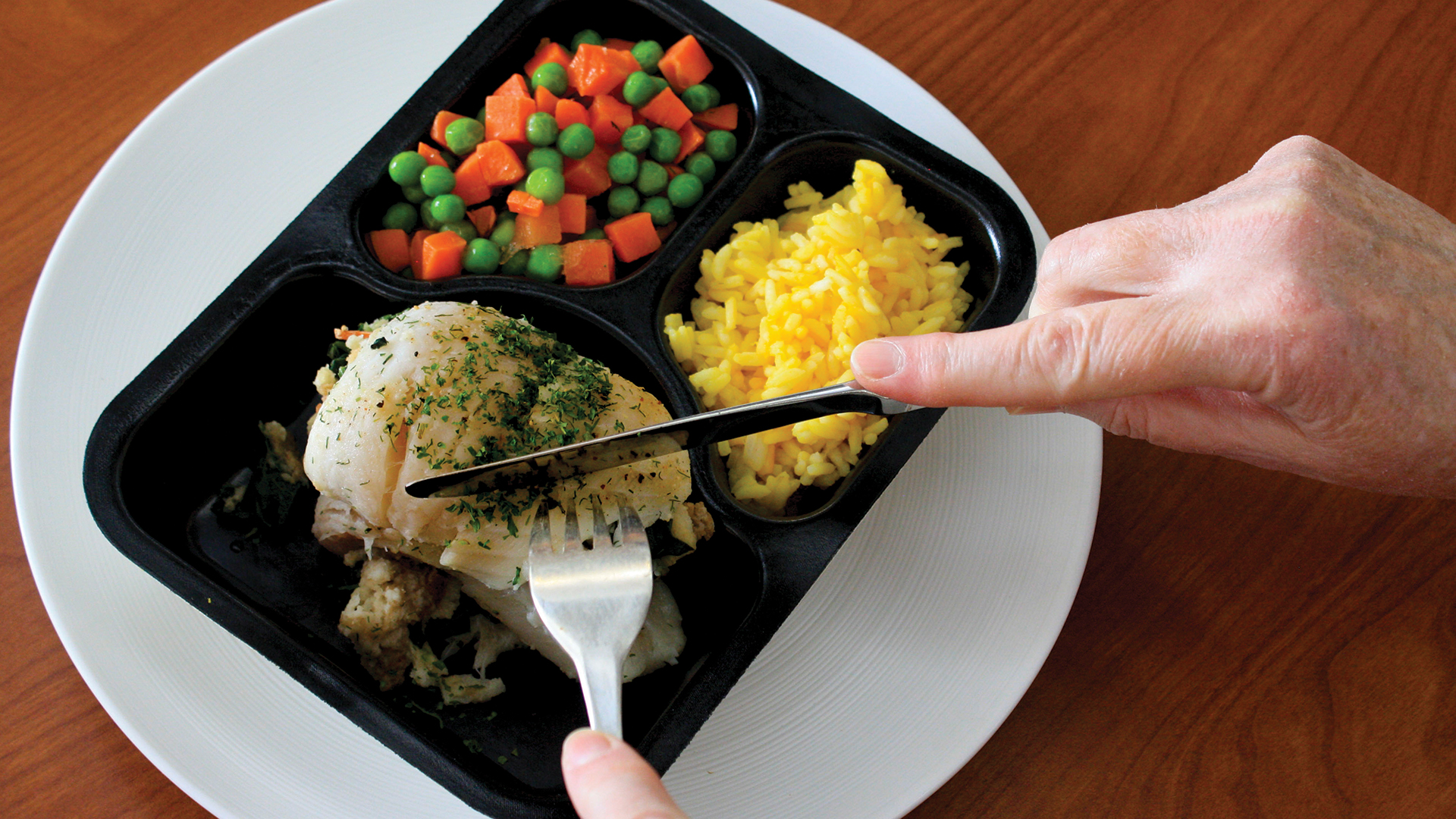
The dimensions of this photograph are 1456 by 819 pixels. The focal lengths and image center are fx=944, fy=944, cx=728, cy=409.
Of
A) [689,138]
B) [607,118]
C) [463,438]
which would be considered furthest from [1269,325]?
[607,118]

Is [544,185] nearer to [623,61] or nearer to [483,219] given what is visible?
[483,219]

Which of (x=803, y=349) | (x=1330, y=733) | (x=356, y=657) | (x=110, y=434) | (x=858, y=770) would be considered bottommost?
(x=1330, y=733)

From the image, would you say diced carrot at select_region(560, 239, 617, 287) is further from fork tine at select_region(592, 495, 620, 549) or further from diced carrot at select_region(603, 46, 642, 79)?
fork tine at select_region(592, 495, 620, 549)

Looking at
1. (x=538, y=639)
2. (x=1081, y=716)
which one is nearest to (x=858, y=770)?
(x=1081, y=716)

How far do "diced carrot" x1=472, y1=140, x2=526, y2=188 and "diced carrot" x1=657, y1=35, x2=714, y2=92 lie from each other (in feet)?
1.79

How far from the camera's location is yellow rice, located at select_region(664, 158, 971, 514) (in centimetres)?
244

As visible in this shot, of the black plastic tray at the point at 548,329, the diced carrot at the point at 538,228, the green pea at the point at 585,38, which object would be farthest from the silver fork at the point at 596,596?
the green pea at the point at 585,38

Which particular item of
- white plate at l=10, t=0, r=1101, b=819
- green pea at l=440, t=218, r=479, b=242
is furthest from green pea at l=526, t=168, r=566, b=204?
white plate at l=10, t=0, r=1101, b=819

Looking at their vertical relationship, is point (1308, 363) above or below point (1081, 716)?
above

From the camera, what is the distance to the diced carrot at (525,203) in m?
2.71

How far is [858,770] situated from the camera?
243cm

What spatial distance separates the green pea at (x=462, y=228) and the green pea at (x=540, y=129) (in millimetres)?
301

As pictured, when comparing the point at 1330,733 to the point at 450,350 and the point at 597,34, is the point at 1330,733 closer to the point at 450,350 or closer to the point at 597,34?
the point at 450,350

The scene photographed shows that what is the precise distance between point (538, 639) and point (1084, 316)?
1473mm
